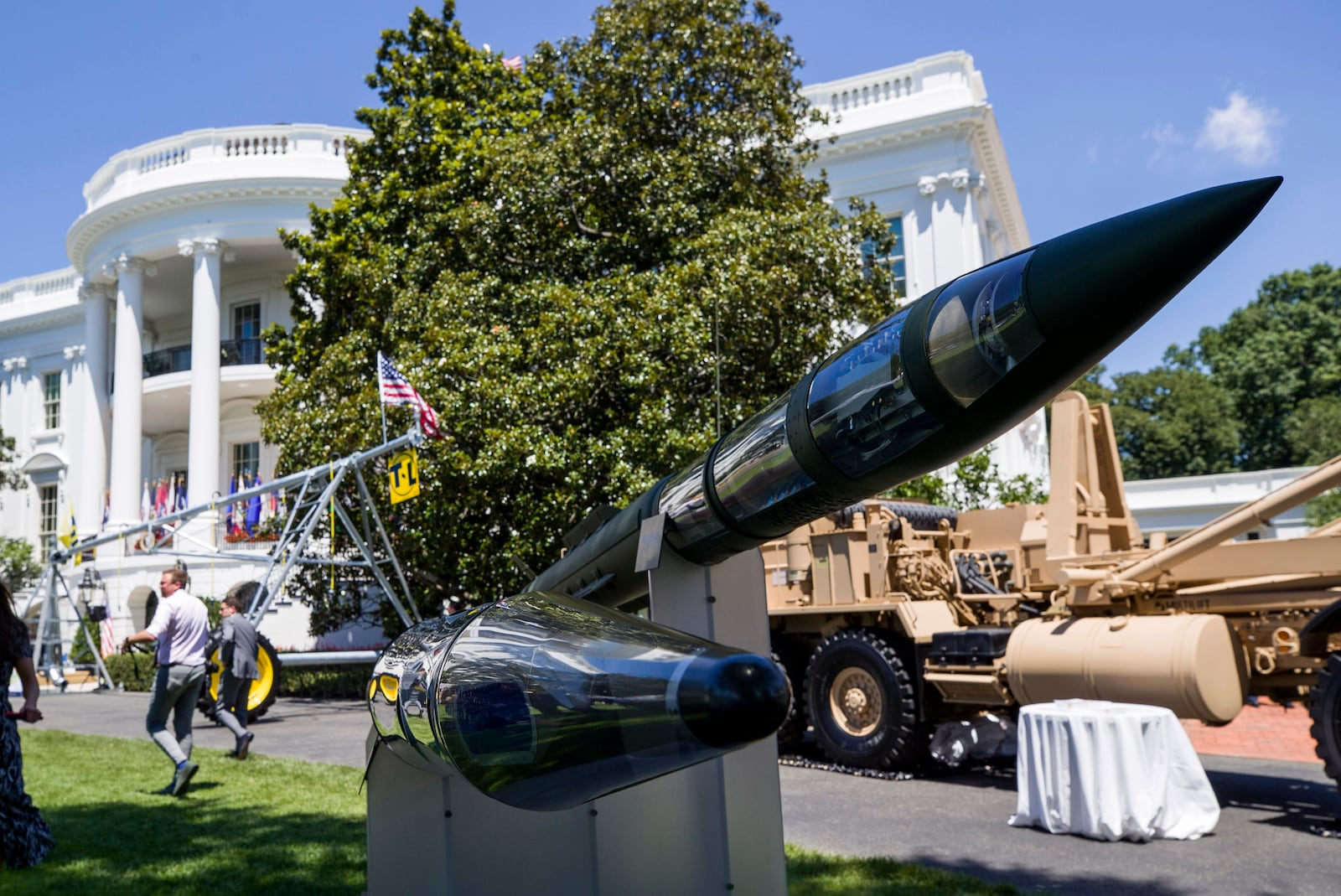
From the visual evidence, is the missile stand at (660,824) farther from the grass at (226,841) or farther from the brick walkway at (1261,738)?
the brick walkway at (1261,738)

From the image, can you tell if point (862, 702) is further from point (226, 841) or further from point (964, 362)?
point (964, 362)

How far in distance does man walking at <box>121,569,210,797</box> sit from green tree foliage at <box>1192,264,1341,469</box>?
4171cm

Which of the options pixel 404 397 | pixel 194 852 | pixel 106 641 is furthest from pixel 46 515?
pixel 194 852

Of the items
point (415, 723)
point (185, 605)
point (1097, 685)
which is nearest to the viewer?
point (415, 723)

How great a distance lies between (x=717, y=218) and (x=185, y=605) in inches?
326

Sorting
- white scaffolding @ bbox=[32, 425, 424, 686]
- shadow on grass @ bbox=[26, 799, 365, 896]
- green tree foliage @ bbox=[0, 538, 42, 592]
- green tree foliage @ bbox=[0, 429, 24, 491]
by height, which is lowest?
shadow on grass @ bbox=[26, 799, 365, 896]

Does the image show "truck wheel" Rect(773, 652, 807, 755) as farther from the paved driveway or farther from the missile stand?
the missile stand

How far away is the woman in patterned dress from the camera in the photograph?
5.50 metres

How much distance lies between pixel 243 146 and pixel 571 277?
1644 centimetres

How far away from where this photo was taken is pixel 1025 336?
7.13ft

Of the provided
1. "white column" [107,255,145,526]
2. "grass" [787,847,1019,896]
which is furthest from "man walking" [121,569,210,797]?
"white column" [107,255,145,526]

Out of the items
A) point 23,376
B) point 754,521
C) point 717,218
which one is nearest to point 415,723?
point 754,521

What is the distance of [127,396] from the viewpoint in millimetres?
27656

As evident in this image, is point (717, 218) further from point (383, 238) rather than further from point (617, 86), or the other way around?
point (383, 238)
